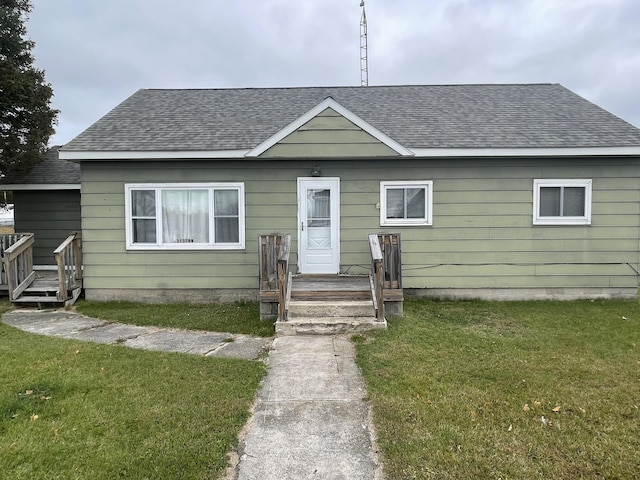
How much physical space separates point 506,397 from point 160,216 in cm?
681

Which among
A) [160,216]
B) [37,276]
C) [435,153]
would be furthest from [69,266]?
[435,153]

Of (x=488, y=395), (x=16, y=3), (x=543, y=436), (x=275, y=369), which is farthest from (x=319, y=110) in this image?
(x=16, y=3)

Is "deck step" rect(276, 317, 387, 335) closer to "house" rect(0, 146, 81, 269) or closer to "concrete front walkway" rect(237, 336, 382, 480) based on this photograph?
"concrete front walkway" rect(237, 336, 382, 480)

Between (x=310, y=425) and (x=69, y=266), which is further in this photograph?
(x=69, y=266)

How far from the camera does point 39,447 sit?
2.81m

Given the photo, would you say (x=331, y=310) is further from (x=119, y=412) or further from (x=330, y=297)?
(x=119, y=412)

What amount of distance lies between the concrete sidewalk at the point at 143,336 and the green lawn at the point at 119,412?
36 cm

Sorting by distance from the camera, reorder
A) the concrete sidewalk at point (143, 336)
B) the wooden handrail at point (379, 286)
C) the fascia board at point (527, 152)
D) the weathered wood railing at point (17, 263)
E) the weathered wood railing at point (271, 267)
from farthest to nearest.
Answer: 1. the weathered wood railing at point (17, 263)
2. the fascia board at point (527, 152)
3. the weathered wood railing at point (271, 267)
4. the wooden handrail at point (379, 286)
5. the concrete sidewalk at point (143, 336)

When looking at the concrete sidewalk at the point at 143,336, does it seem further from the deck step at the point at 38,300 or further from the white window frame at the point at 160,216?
the white window frame at the point at 160,216

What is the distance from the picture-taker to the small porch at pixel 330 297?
5855mm

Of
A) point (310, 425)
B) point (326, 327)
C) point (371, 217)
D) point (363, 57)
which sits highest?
point (363, 57)

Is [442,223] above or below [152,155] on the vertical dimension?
below

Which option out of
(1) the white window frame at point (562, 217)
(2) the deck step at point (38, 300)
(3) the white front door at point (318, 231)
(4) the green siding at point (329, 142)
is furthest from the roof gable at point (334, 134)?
(2) the deck step at point (38, 300)

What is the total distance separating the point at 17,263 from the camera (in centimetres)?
808
